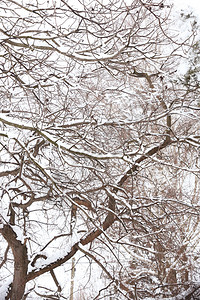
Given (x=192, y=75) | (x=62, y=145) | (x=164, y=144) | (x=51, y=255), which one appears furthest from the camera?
(x=192, y=75)

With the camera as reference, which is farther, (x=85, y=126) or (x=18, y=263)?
(x=18, y=263)

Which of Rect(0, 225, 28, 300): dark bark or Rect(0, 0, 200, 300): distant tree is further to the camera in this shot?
Rect(0, 225, 28, 300): dark bark

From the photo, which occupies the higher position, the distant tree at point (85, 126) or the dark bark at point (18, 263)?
the distant tree at point (85, 126)

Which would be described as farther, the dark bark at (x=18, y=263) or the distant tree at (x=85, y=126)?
the dark bark at (x=18, y=263)

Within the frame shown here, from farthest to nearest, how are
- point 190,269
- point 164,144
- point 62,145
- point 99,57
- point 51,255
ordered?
1. point 190,269
2. point 51,255
3. point 164,144
4. point 62,145
5. point 99,57

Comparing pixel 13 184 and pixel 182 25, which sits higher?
pixel 182 25

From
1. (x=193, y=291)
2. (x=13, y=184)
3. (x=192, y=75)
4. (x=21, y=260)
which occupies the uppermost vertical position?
(x=192, y=75)

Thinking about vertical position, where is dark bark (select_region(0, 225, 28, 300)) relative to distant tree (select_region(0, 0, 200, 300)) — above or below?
below

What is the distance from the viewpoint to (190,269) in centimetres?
767

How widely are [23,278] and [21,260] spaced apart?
0.87ft

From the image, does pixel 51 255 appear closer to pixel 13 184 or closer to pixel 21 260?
pixel 21 260

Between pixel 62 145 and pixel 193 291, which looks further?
pixel 193 291

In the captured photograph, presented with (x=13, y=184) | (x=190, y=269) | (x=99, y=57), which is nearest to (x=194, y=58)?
(x=190, y=269)

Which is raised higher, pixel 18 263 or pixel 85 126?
pixel 85 126
